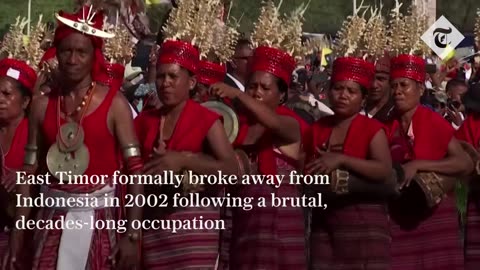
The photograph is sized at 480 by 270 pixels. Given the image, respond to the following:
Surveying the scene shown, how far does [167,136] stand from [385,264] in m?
1.64

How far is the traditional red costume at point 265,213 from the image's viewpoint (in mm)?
7703

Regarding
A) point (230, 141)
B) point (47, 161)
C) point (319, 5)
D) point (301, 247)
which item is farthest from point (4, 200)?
point (319, 5)

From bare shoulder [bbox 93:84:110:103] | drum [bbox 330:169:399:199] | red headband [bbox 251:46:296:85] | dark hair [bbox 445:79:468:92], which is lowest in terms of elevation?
drum [bbox 330:169:399:199]

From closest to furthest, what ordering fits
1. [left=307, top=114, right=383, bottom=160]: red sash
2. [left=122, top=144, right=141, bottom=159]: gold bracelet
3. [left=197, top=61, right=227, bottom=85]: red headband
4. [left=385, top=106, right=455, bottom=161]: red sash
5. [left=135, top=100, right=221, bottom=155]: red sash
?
[left=122, top=144, right=141, bottom=159]: gold bracelet
[left=135, top=100, right=221, bottom=155]: red sash
[left=307, top=114, right=383, bottom=160]: red sash
[left=385, top=106, right=455, bottom=161]: red sash
[left=197, top=61, right=227, bottom=85]: red headband

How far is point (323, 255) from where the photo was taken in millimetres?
7824

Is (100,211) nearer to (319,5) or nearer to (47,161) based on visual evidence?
(47,161)

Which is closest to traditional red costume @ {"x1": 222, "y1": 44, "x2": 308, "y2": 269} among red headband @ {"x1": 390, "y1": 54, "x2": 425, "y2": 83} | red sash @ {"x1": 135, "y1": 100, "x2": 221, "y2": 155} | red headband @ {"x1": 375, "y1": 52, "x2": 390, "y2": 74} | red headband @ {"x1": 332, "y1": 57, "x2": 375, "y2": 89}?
red headband @ {"x1": 332, "y1": 57, "x2": 375, "y2": 89}

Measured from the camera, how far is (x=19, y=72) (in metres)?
7.59

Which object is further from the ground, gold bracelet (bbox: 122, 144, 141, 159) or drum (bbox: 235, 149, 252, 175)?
drum (bbox: 235, 149, 252, 175)

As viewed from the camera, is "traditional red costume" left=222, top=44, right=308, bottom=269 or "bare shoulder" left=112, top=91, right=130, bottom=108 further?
"traditional red costume" left=222, top=44, right=308, bottom=269

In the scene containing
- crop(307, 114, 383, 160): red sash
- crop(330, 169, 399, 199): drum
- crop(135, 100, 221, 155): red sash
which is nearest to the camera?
crop(135, 100, 221, 155): red sash

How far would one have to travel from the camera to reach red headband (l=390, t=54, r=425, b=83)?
8234 mm

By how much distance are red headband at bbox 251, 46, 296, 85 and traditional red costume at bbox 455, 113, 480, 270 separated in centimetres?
148

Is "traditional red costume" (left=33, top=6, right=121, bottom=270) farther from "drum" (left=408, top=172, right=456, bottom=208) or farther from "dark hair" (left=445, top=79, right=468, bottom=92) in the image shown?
"dark hair" (left=445, top=79, right=468, bottom=92)
